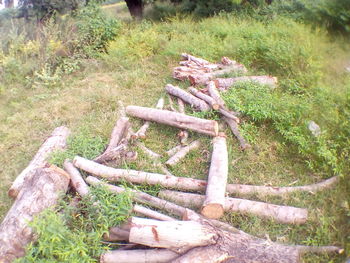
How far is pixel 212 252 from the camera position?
2773 millimetres

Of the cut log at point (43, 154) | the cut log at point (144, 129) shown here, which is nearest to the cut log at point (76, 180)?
the cut log at point (43, 154)

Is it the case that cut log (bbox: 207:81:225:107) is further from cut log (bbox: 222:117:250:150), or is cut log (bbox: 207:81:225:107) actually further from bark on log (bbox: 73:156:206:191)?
bark on log (bbox: 73:156:206:191)

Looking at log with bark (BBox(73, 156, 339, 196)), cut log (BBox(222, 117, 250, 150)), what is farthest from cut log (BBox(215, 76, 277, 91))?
log with bark (BBox(73, 156, 339, 196))

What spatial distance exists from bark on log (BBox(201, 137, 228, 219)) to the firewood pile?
11mm

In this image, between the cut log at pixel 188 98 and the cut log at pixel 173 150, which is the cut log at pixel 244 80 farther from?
the cut log at pixel 173 150

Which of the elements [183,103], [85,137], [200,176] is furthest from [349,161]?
[85,137]

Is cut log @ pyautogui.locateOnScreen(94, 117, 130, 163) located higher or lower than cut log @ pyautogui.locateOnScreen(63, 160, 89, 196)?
higher

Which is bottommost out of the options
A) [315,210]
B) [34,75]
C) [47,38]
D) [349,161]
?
[315,210]

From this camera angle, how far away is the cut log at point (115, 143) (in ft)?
13.0

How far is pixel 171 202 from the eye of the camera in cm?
356

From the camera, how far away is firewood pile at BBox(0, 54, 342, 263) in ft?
9.27

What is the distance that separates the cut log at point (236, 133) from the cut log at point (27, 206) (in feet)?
8.12

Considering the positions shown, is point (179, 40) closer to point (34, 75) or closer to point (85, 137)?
point (34, 75)

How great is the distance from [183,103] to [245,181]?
2.14 metres
